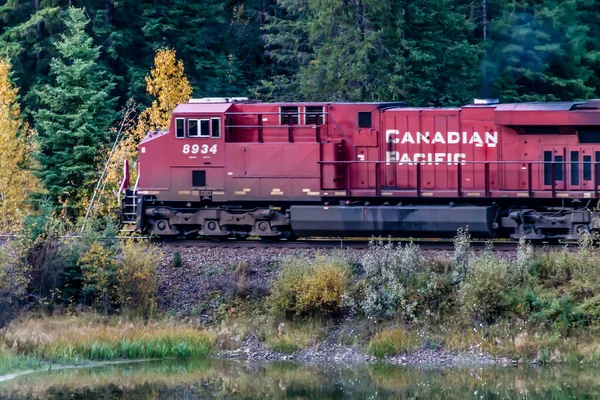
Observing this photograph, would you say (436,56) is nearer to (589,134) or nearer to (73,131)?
(73,131)

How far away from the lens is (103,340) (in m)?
21.1

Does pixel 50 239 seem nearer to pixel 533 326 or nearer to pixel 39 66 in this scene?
pixel 533 326

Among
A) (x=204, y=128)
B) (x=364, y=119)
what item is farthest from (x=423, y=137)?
(x=204, y=128)

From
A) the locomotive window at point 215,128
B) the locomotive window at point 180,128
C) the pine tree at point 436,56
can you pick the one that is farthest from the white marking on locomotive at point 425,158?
the pine tree at point 436,56

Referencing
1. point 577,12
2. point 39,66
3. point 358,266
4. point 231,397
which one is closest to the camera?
point 231,397

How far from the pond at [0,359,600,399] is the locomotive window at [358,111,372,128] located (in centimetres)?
741

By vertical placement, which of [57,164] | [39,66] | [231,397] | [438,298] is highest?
[39,66]

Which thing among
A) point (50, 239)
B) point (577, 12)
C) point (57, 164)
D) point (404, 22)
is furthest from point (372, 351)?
point (577, 12)

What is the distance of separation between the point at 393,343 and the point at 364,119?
22.7 ft

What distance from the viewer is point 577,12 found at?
144 feet

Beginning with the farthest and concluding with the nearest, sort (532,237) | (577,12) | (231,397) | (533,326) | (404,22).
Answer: (577,12) → (404,22) → (532,237) → (533,326) → (231,397)

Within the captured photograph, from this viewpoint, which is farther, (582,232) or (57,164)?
(57,164)

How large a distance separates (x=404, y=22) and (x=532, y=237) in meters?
14.0

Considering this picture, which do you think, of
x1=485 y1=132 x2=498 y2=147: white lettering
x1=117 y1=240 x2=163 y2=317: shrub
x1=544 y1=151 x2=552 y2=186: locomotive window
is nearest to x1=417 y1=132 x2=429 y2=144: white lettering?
x1=485 y1=132 x2=498 y2=147: white lettering
